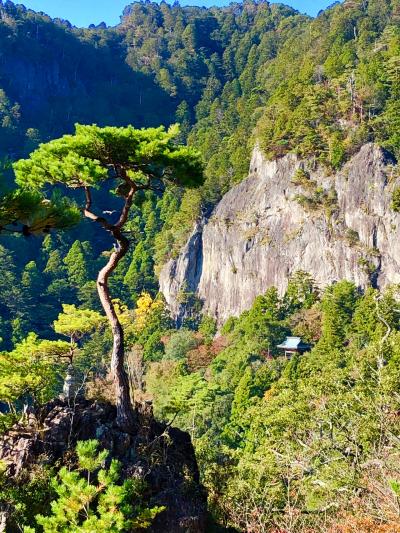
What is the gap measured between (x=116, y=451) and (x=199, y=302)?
4867 centimetres

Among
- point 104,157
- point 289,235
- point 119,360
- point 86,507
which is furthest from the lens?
point 289,235

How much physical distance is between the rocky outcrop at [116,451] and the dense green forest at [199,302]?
1.25 ft

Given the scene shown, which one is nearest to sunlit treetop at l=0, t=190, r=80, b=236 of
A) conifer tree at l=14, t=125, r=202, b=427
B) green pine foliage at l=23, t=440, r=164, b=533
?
conifer tree at l=14, t=125, r=202, b=427

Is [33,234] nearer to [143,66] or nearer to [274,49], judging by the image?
[274,49]

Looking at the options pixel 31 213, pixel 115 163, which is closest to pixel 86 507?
pixel 31 213

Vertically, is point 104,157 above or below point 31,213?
above

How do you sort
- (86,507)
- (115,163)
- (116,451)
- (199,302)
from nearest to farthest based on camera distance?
1. (86,507)
2. (116,451)
3. (115,163)
4. (199,302)

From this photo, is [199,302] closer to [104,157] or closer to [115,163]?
[115,163]

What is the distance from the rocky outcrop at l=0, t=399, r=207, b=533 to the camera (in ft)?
31.5

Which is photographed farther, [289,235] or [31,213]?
[289,235]

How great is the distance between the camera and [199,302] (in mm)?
58594

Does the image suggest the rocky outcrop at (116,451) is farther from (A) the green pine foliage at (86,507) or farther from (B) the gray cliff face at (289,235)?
(B) the gray cliff face at (289,235)

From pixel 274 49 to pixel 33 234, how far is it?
109 m

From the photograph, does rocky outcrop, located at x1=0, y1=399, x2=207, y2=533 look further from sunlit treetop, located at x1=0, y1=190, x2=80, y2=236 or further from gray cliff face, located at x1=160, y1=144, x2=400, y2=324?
gray cliff face, located at x1=160, y1=144, x2=400, y2=324
